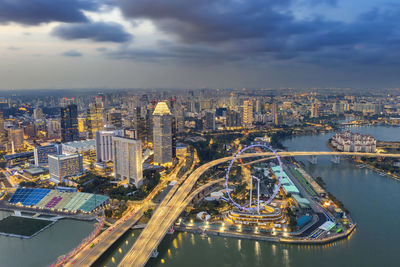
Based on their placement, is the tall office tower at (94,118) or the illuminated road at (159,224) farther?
the tall office tower at (94,118)

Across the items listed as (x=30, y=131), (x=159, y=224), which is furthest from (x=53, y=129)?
(x=159, y=224)

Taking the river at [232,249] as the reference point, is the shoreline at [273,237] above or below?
above

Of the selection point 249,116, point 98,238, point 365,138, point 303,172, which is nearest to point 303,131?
point 249,116

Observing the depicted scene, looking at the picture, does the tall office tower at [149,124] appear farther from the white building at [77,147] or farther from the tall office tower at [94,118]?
the tall office tower at [94,118]

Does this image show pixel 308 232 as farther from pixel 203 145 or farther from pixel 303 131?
pixel 303 131

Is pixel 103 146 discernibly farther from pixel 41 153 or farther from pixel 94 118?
pixel 94 118

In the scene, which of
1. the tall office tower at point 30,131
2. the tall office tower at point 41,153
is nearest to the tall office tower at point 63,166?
the tall office tower at point 41,153
